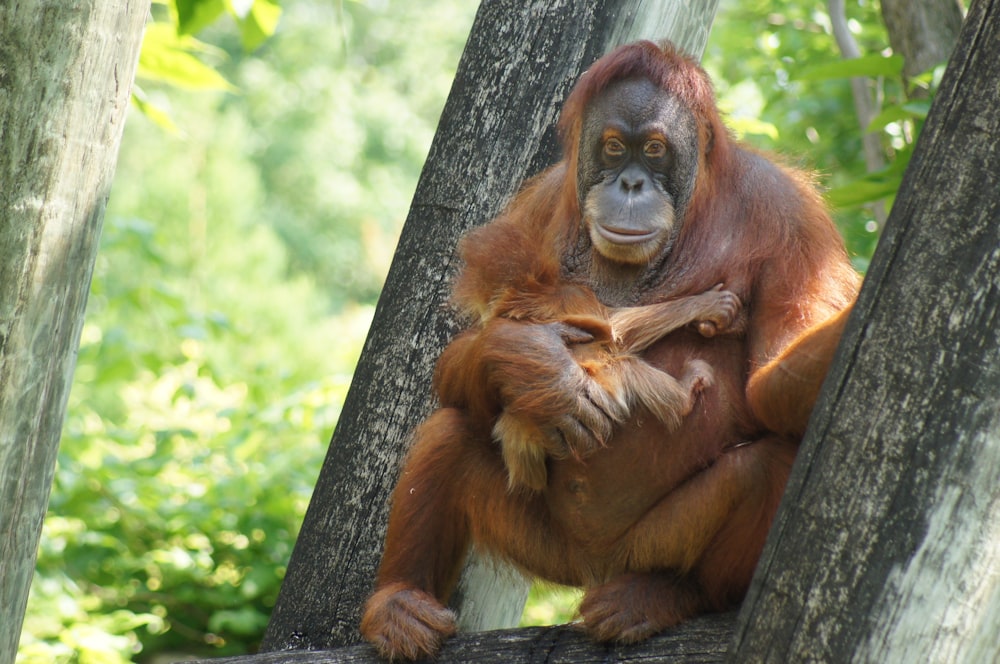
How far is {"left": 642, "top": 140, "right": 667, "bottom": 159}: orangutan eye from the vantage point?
2533mm

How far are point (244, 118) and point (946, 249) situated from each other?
16.8 meters

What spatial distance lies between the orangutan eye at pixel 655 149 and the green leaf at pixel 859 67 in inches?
34.9

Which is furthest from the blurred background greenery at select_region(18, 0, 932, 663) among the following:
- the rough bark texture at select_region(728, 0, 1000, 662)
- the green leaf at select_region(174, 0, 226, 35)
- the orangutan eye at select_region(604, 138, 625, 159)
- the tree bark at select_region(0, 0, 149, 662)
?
the rough bark texture at select_region(728, 0, 1000, 662)

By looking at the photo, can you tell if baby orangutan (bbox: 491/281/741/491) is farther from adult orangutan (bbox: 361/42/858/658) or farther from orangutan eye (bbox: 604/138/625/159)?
orangutan eye (bbox: 604/138/625/159)

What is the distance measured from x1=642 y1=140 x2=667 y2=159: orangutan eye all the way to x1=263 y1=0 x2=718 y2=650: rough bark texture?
2.05 feet

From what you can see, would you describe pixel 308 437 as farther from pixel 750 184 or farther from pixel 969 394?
pixel 969 394

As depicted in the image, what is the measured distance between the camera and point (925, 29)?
3.95m

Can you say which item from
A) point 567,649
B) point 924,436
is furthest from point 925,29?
point 924,436

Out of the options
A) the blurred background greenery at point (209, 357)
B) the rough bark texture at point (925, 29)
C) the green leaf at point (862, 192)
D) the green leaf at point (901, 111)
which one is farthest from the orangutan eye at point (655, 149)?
the rough bark texture at point (925, 29)

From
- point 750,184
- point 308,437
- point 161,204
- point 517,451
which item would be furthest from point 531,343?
point 161,204

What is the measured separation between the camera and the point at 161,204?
13336 mm

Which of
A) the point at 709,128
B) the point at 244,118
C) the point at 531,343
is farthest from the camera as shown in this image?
the point at 244,118

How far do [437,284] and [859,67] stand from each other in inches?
55.7

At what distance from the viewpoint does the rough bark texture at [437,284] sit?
3096 mm
